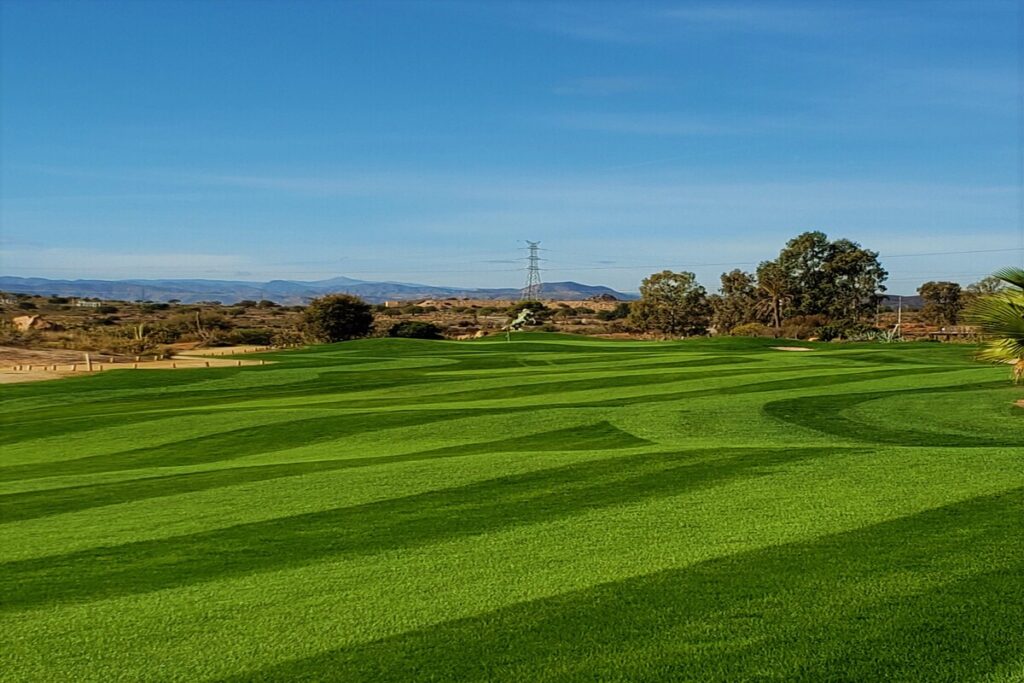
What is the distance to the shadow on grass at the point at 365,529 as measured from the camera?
6430mm

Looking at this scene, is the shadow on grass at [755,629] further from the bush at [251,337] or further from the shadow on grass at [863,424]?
the bush at [251,337]

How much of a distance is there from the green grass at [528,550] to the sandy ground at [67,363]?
2157cm

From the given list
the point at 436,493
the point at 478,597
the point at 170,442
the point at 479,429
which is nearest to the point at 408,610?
the point at 478,597

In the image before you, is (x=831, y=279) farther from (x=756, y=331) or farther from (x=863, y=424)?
(x=863, y=424)

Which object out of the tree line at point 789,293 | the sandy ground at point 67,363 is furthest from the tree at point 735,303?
the sandy ground at point 67,363

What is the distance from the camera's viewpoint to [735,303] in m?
72.2

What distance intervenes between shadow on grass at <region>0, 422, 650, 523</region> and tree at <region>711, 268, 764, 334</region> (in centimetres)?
5676

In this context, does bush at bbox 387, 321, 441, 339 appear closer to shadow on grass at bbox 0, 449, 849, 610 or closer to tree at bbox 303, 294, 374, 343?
tree at bbox 303, 294, 374, 343

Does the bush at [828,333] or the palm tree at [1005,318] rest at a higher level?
the palm tree at [1005,318]

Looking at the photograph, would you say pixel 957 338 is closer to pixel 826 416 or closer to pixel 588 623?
pixel 826 416

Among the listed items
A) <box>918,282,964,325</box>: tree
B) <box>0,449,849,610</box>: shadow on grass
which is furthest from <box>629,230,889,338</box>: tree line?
<box>0,449,849,610</box>: shadow on grass

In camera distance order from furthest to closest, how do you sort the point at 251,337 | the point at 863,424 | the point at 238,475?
1. the point at 251,337
2. the point at 863,424
3. the point at 238,475

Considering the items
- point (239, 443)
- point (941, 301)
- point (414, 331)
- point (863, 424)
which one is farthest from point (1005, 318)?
point (941, 301)

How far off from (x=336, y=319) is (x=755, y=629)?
56.0 m
